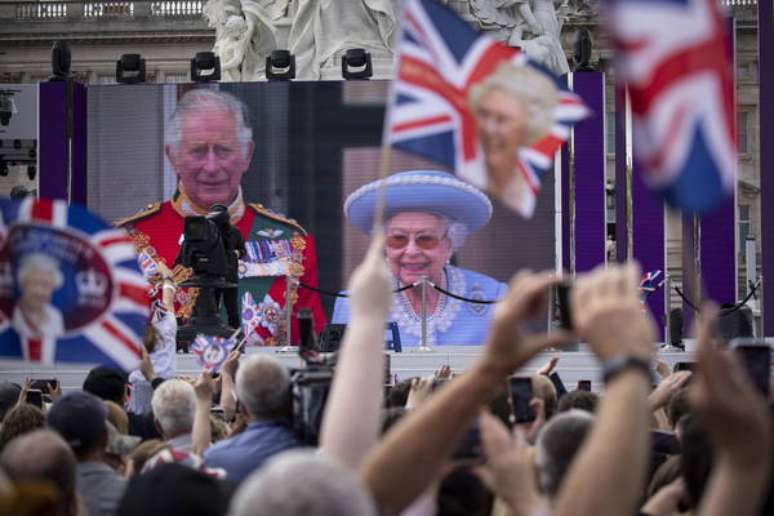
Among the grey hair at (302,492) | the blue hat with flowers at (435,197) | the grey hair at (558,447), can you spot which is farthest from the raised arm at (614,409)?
the blue hat with flowers at (435,197)

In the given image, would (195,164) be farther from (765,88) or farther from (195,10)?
(195,10)

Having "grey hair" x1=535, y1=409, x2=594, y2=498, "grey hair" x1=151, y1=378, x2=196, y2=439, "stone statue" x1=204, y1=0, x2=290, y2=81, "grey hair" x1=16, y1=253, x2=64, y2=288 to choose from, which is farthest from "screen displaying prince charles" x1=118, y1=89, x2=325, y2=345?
"grey hair" x1=535, y1=409, x2=594, y2=498

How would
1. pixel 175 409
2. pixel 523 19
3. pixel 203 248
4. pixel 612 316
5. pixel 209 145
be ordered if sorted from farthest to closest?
pixel 523 19 < pixel 209 145 < pixel 203 248 < pixel 175 409 < pixel 612 316

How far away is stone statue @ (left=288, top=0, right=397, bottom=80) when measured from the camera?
93.9 feet

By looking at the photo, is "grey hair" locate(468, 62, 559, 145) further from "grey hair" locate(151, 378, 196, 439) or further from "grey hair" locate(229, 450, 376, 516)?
"grey hair" locate(229, 450, 376, 516)

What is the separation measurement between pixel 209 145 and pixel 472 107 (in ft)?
64.9

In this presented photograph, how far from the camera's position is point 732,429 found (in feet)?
10.7

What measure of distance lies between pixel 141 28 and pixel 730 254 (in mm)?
36920

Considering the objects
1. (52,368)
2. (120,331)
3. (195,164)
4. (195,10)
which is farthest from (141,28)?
(120,331)

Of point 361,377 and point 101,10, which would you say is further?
point 101,10

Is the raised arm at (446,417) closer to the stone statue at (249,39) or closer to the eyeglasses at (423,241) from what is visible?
the eyeglasses at (423,241)

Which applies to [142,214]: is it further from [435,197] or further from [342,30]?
[342,30]

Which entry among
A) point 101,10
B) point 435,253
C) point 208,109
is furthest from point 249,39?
point 101,10

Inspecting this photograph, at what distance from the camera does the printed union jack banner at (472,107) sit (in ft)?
17.1
